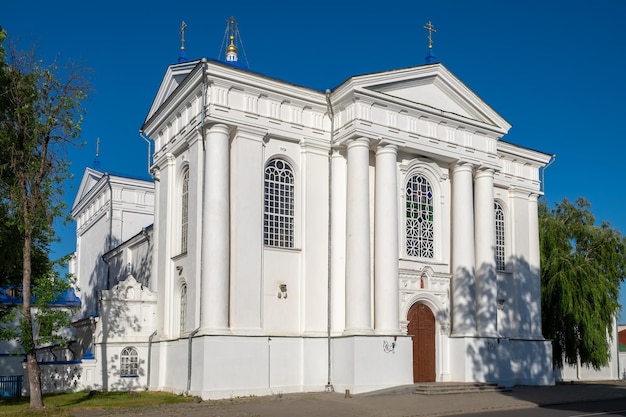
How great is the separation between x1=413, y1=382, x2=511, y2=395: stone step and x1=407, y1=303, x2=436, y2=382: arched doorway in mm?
1204

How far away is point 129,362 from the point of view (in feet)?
82.0

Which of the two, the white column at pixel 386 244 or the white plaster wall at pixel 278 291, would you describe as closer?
the white plaster wall at pixel 278 291

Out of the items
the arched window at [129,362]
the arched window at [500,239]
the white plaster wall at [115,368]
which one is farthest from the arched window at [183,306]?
the arched window at [500,239]

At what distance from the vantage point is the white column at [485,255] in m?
25.9

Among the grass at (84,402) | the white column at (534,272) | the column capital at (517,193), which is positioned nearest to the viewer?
the grass at (84,402)

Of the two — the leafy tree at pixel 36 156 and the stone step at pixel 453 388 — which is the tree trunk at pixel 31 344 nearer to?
the leafy tree at pixel 36 156

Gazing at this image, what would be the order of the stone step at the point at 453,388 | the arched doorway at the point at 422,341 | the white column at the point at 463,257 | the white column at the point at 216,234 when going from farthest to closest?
1. the white column at the point at 463,257
2. the arched doorway at the point at 422,341
3. the stone step at the point at 453,388
4. the white column at the point at 216,234

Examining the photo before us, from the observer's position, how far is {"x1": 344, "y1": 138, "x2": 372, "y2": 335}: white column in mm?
22359

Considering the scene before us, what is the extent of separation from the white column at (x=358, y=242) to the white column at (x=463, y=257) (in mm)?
4402

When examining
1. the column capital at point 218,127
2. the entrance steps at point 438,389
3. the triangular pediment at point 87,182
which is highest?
the triangular pediment at point 87,182

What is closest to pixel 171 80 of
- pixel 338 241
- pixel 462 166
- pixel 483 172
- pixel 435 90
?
pixel 338 241

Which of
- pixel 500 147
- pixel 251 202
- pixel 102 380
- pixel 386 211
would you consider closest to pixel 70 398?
pixel 102 380

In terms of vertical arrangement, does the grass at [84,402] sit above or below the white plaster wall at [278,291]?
below

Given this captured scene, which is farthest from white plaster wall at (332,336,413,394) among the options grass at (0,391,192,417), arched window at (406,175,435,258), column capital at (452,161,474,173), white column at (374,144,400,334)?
column capital at (452,161,474,173)
